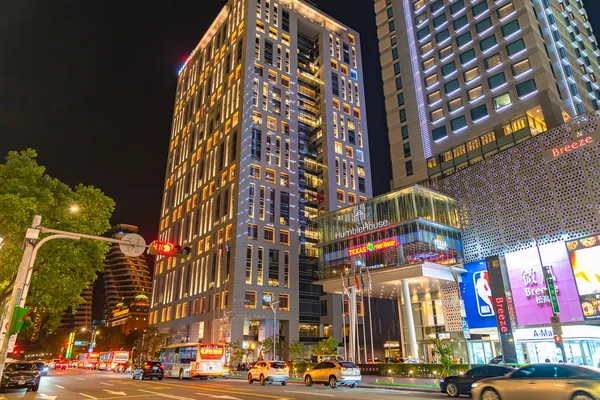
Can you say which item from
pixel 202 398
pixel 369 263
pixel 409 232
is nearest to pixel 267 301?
pixel 369 263

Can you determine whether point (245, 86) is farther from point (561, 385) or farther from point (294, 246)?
point (561, 385)

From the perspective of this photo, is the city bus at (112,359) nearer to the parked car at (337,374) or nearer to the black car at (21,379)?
the black car at (21,379)

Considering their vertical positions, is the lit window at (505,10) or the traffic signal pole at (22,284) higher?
the lit window at (505,10)

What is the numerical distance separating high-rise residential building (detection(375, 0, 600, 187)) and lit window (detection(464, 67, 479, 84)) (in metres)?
0.15

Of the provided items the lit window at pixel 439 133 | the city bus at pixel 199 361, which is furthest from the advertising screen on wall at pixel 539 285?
the city bus at pixel 199 361

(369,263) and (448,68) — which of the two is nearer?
(369,263)

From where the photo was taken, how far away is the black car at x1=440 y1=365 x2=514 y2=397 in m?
19.0

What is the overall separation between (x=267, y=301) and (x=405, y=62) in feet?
165

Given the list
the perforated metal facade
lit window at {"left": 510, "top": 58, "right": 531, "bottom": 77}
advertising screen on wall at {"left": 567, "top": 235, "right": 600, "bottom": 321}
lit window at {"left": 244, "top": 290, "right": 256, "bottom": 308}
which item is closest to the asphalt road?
advertising screen on wall at {"left": 567, "top": 235, "right": 600, "bottom": 321}

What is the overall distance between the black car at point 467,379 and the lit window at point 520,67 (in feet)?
159

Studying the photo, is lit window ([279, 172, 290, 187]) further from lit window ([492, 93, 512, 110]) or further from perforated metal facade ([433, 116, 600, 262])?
lit window ([492, 93, 512, 110])

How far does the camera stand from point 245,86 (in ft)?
270

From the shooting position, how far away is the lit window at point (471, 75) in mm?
59975

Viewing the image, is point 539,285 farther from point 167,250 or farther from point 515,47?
point 167,250
